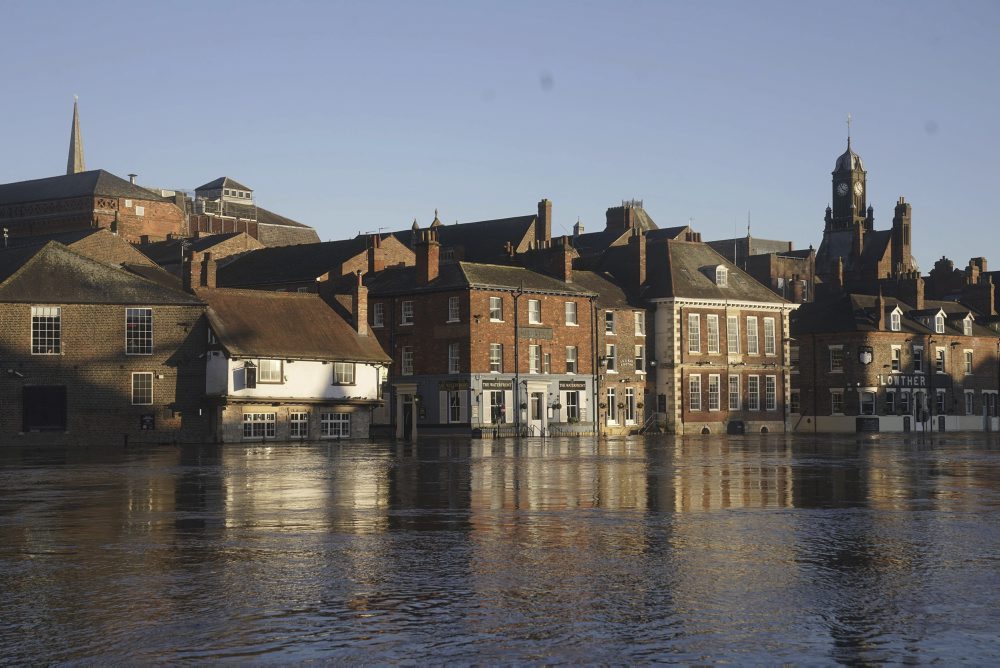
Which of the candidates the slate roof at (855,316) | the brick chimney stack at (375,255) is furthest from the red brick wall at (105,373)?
the slate roof at (855,316)

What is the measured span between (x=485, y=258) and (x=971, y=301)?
39.0m

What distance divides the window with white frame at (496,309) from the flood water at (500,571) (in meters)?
44.6

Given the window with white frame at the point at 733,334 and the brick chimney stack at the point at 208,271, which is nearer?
the brick chimney stack at the point at 208,271

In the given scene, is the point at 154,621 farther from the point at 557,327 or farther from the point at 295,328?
the point at 557,327

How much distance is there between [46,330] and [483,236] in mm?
56600

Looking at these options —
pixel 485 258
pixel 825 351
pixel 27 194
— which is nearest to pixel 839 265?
pixel 825 351

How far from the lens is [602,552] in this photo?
17.1 metres

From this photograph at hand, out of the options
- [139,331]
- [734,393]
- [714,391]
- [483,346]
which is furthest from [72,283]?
[734,393]

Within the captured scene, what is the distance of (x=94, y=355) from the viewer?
6194 cm

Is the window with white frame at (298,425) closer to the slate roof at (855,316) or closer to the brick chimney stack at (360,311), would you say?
the brick chimney stack at (360,311)

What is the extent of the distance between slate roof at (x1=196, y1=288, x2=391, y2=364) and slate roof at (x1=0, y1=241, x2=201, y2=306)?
223 centimetres

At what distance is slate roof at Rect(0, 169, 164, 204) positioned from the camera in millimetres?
135375

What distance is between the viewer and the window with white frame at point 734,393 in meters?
87.9

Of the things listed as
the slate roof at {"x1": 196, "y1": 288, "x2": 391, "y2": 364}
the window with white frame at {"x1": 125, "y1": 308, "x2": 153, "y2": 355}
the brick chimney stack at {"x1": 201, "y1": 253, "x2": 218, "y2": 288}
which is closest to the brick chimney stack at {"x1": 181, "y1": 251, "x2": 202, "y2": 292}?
the slate roof at {"x1": 196, "y1": 288, "x2": 391, "y2": 364}
